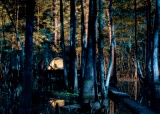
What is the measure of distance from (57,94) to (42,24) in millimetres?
17907

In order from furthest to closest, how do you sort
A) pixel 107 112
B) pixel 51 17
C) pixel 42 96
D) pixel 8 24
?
pixel 51 17, pixel 8 24, pixel 42 96, pixel 107 112

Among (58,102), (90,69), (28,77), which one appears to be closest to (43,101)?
(58,102)

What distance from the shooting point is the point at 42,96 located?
55.9 ft

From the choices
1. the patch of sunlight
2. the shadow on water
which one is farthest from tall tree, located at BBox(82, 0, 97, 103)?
the patch of sunlight

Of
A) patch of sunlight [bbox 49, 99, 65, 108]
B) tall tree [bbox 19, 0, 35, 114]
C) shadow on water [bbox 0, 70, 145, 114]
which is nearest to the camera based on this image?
tall tree [bbox 19, 0, 35, 114]

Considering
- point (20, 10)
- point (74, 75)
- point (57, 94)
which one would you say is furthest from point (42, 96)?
point (20, 10)

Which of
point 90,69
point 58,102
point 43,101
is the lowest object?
point 58,102

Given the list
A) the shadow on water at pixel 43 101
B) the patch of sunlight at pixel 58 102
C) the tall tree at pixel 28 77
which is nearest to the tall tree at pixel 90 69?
the shadow on water at pixel 43 101

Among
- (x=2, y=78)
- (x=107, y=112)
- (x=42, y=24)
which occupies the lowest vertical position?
(x=107, y=112)

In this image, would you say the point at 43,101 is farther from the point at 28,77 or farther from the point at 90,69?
the point at 28,77

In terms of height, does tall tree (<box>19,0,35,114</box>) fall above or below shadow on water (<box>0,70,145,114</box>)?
above

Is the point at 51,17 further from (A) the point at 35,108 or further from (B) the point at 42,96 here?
(A) the point at 35,108

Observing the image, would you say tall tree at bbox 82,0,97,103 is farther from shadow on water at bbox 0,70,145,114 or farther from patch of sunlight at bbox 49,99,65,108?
patch of sunlight at bbox 49,99,65,108

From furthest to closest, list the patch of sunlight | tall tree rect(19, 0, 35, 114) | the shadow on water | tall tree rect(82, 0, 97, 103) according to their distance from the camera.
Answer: tall tree rect(82, 0, 97, 103) < the patch of sunlight < the shadow on water < tall tree rect(19, 0, 35, 114)
